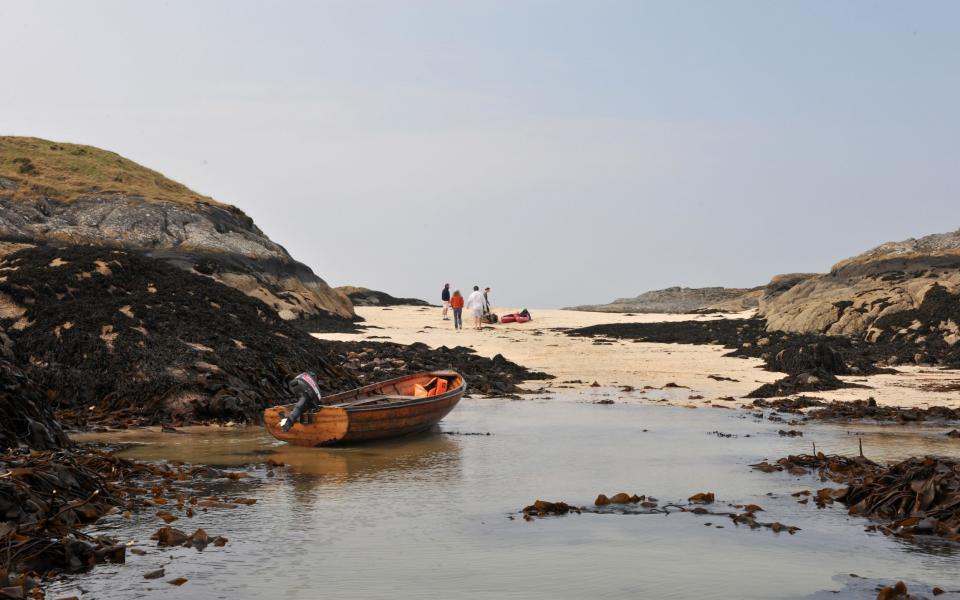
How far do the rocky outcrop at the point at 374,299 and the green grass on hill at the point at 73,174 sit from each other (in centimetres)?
1149

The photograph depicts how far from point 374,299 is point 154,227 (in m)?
18.5

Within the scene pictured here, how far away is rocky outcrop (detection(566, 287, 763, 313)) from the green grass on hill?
29736 millimetres

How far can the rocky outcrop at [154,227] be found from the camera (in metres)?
40.3

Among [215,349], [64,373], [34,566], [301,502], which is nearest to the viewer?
[34,566]

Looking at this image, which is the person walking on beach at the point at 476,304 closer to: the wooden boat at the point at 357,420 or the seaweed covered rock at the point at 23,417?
the wooden boat at the point at 357,420

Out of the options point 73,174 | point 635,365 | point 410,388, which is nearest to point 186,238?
point 73,174

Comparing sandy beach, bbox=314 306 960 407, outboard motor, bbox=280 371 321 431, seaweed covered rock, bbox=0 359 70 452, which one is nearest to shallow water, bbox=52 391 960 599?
outboard motor, bbox=280 371 321 431

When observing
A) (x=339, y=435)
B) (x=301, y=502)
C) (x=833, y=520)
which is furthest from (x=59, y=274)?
(x=833, y=520)

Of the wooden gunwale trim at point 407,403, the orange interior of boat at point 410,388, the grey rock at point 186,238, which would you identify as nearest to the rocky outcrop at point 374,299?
the grey rock at point 186,238

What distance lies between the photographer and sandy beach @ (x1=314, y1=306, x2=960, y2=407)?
20.6 m

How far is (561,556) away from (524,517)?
1498 mm

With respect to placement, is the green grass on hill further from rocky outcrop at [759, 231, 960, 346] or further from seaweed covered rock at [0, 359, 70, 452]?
seaweed covered rock at [0, 359, 70, 452]

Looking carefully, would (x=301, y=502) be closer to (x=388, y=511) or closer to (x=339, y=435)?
(x=388, y=511)

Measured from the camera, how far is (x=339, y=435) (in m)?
14.1
